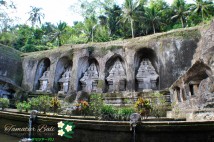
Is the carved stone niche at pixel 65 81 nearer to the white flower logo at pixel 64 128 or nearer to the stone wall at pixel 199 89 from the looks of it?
the stone wall at pixel 199 89

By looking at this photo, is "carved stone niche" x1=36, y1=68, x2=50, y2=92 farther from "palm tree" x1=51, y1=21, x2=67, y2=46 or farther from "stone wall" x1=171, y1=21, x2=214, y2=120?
"stone wall" x1=171, y1=21, x2=214, y2=120

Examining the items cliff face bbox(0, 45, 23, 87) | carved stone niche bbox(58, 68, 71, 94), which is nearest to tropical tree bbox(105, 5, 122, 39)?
carved stone niche bbox(58, 68, 71, 94)

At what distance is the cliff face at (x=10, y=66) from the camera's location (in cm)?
2088

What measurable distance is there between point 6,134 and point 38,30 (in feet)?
106

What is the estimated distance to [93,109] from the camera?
10008 mm

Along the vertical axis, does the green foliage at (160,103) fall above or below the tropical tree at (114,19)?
below

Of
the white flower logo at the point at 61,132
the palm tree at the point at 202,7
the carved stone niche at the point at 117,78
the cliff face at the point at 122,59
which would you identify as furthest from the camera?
the palm tree at the point at 202,7

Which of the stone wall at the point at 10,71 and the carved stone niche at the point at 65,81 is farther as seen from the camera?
the carved stone niche at the point at 65,81

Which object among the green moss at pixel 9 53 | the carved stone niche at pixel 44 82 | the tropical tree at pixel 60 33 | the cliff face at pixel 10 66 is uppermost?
the tropical tree at pixel 60 33

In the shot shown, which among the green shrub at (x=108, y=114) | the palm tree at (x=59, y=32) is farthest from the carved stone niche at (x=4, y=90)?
the palm tree at (x=59, y=32)

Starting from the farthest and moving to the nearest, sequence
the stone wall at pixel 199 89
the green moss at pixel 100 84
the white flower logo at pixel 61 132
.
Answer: the green moss at pixel 100 84 → the stone wall at pixel 199 89 → the white flower logo at pixel 61 132

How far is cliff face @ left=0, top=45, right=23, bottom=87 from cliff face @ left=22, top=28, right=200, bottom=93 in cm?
70

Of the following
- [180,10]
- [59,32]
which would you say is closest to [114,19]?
[59,32]

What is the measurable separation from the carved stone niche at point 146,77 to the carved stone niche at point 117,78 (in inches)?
60.8
